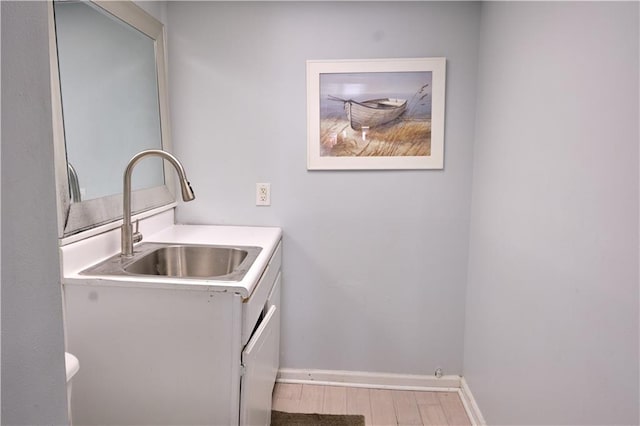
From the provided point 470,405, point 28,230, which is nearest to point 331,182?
point 470,405

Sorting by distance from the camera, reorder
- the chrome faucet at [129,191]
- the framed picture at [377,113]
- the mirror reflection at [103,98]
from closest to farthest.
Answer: the mirror reflection at [103,98] < the chrome faucet at [129,191] < the framed picture at [377,113]

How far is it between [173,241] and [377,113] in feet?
3.86

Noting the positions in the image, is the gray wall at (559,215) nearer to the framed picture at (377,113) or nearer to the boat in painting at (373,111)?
the framed picture at (377,113)

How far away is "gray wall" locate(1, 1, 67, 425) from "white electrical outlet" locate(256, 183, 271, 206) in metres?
1.65

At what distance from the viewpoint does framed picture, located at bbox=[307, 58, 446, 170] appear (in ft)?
6.91

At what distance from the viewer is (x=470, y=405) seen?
2098 millimetres

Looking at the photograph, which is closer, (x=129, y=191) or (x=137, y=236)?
(x=129, y=191)

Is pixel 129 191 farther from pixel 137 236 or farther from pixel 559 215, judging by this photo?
pixel 559 215

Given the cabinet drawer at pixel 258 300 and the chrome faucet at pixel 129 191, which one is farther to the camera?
the chrome faucet at pixel 129 191

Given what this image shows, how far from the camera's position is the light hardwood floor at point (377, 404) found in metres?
2.06

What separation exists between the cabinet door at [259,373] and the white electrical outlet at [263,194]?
61 cm

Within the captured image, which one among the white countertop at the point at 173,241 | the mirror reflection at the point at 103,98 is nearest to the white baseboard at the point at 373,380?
the white countertop at the point at 173,241

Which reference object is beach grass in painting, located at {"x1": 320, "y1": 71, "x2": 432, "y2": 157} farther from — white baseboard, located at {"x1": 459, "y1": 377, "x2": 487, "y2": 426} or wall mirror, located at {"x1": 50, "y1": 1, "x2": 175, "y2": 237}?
white baseboard, located at {"x1": 459, "y1": 377, "x2": 487, "y2": 426}

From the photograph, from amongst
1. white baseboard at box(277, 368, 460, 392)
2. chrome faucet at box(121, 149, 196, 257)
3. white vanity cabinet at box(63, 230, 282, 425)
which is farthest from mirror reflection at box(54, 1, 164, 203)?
white baseboard at box(277, 368, 460, 392)
